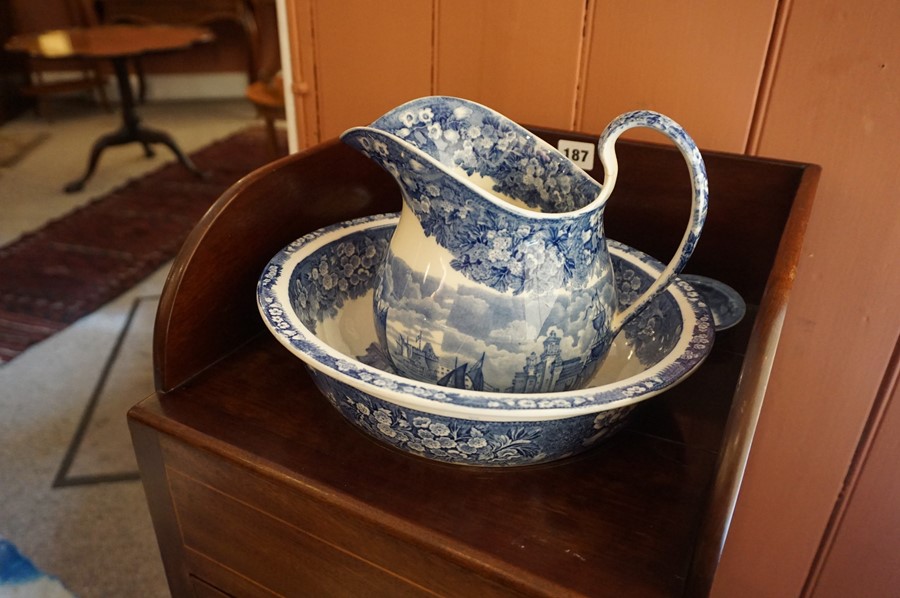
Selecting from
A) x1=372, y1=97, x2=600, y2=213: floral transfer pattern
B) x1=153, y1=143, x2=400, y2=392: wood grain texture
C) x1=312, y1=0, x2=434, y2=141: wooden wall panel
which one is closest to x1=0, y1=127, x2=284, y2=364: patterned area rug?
x1=312, y1=0, x2=434, y2=141: wooden wall panel

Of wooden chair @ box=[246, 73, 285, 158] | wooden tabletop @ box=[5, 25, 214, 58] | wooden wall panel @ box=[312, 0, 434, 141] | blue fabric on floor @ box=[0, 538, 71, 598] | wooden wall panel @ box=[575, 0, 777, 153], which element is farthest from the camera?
wooden tabletop @ box=[5, 25, 214, 58]

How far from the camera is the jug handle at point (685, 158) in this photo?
1.27 feet

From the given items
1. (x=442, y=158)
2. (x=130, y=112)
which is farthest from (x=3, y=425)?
(x=130, y=112)

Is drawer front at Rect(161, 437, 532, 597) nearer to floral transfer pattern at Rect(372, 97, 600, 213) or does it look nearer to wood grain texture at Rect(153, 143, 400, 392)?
wood grain texture at Rect(153, 143, 400, 392)

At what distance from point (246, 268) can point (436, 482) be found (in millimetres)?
227

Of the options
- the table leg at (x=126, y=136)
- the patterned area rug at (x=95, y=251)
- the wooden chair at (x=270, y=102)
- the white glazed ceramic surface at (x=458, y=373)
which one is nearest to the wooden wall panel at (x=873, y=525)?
the white glazed ceramic surface at (x=458, y=373)

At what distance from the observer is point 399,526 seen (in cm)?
38

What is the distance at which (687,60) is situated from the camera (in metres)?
0.59

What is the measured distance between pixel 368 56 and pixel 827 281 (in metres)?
0.51

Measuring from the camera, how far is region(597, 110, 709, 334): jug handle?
1.27ft

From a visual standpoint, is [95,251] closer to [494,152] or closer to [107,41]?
[107,41]

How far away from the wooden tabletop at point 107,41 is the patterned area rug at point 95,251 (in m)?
0.45

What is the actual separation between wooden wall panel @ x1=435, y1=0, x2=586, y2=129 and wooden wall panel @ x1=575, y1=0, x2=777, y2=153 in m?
0.02

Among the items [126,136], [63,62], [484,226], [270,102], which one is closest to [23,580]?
[484,226]
